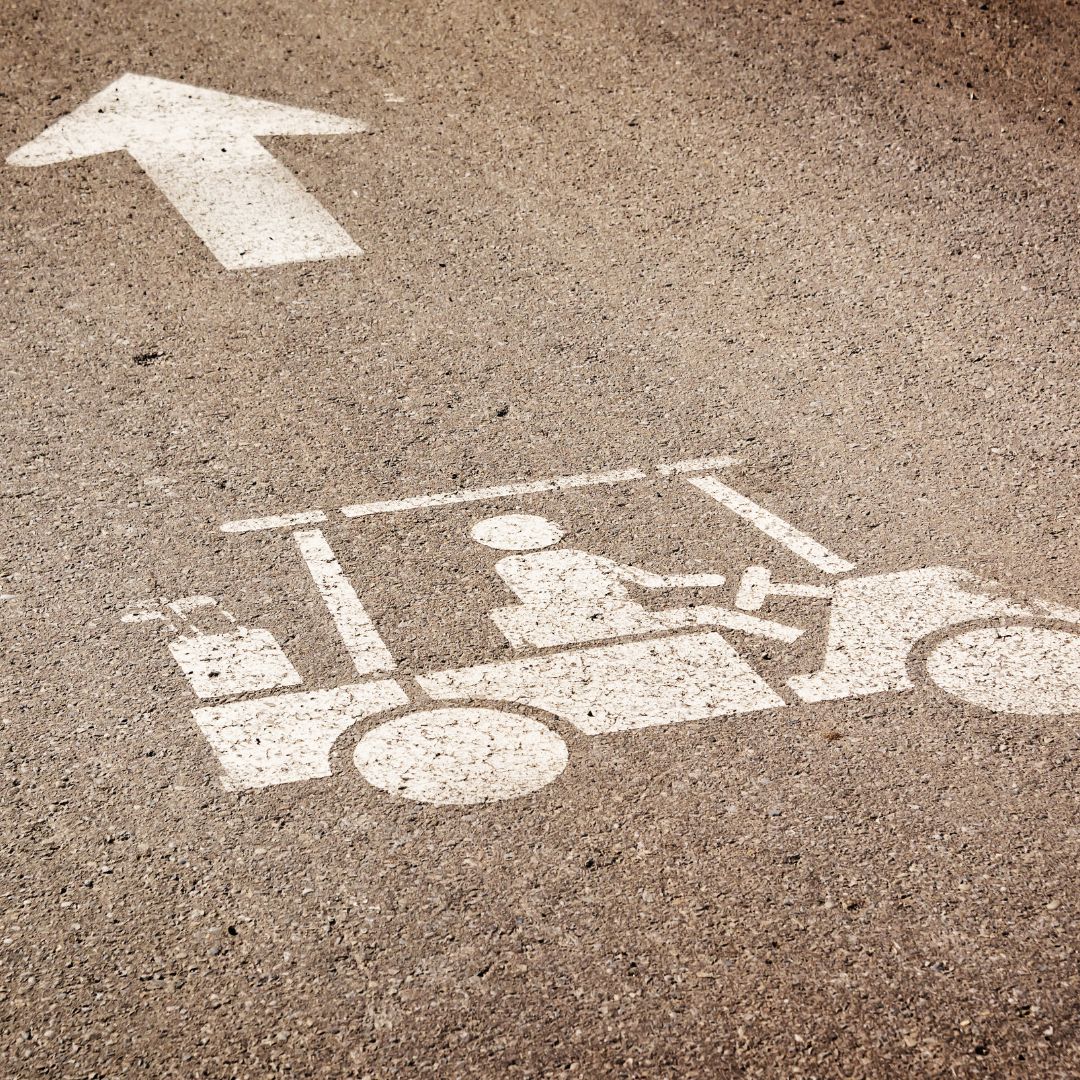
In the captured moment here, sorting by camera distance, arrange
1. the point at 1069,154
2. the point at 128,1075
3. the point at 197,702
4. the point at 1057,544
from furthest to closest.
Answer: the point at 1069,154, the point at 1057,544, the point at 197,702, the point at 128,1075

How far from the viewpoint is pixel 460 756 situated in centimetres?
438

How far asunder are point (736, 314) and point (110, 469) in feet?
10.7

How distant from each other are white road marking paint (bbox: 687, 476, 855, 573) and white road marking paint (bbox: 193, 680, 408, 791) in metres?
1.69

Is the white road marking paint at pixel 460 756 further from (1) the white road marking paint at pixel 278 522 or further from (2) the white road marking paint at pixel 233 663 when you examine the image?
(1) the white road marking paint at pixel 278 522

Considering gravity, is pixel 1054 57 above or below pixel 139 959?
above

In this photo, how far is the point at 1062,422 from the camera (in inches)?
257

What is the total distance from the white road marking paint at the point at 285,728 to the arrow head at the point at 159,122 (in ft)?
19.8

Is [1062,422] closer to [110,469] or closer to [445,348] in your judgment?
[445,348]

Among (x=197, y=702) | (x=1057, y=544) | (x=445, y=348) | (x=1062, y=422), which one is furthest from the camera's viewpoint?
(x=445, y=348)

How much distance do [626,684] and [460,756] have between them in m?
0.64

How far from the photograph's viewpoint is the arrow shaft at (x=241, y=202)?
8328mm

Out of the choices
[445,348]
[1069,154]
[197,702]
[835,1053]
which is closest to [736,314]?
[445,348]

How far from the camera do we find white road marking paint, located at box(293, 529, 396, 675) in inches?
191

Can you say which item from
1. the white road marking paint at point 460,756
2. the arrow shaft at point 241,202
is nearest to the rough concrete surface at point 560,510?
the white road marking paint at point 460,756
